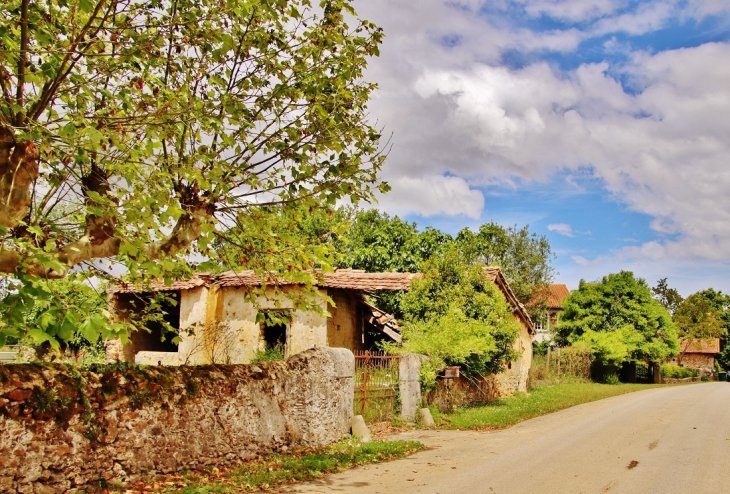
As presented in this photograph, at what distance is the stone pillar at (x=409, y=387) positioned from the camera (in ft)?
45.5

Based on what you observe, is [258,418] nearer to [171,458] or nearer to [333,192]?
[171,458]

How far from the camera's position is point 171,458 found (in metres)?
7.53

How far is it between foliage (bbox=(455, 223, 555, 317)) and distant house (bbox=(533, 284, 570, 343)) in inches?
43.1

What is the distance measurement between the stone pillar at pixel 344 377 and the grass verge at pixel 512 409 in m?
3.44

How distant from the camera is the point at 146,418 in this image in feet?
23.9

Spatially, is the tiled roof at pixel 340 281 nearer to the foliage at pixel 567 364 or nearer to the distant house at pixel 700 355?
the foliage at pixel 567 364

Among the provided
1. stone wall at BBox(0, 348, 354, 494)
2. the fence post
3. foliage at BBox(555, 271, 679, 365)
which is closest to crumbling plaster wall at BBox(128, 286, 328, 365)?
the fence post

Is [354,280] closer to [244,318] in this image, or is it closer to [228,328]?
[244,318]

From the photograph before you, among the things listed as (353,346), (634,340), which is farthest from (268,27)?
(634,340)

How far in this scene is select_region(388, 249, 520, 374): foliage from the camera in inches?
652

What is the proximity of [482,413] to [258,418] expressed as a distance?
8.59m

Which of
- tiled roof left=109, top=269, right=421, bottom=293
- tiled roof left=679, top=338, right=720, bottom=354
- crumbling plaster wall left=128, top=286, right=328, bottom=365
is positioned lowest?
tiled roof left=679, top=338, right=720, bottom=354

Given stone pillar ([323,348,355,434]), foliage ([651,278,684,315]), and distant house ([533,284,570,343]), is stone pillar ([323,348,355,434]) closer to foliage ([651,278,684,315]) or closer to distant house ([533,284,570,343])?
distant house ([533,284,570,343])

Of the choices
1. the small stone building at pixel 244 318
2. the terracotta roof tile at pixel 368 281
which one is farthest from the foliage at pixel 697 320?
the small stone building at pixel 244 318
